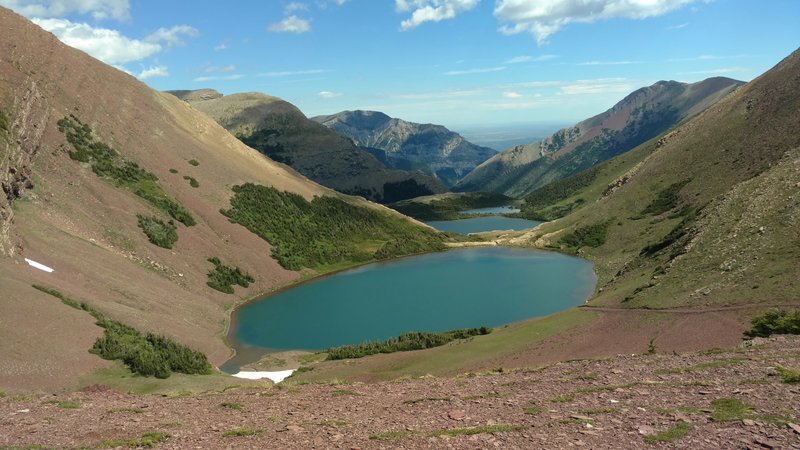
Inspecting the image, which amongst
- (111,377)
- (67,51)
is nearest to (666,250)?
(111,377)

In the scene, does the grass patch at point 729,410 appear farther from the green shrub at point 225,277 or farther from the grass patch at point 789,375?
the green shrub at point 225,277

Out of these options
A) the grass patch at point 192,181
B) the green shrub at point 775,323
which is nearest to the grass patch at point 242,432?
the green shrub at point 775,323

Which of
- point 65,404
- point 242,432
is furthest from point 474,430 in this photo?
point 65,404

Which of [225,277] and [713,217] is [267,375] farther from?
[713,217]

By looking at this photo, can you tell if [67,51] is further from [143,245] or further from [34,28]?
[143,245]

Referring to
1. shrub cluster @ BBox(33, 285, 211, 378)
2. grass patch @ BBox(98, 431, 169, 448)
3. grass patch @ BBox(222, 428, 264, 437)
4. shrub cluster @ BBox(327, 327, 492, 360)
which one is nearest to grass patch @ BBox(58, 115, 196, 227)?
shrub cluster @ BBox(33, 285, 211, 378)

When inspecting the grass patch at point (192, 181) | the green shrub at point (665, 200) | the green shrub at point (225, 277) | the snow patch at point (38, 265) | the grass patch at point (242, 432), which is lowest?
the green shrub at point (225, 277)
